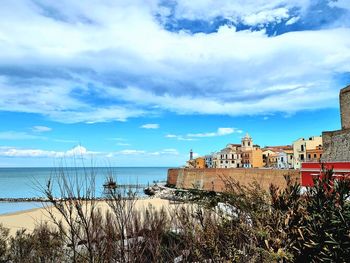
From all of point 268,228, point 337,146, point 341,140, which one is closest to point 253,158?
point 337,146

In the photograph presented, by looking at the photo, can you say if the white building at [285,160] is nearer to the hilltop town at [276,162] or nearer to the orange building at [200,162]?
the hilltop town at [276,162]

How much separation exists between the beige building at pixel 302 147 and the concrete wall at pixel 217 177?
11145mm

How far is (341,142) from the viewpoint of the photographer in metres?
27.2

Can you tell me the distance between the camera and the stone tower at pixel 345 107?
30.1 meters

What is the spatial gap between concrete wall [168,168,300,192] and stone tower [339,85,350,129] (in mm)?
6869

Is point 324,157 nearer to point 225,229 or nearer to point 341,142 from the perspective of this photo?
point 341,142

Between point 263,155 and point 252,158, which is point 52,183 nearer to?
point 252,158

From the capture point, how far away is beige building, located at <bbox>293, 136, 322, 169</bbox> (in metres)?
56.8

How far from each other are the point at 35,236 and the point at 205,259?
7.07 m

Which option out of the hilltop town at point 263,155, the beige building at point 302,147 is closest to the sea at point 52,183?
the hilltop town at point 263,155

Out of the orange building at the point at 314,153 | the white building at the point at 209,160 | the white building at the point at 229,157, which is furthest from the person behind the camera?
the white building at the point at 209,160

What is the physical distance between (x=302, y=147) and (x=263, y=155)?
19.8 m

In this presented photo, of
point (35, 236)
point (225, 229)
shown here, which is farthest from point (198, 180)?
point (225, 229)

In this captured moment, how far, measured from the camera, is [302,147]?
193 ft
